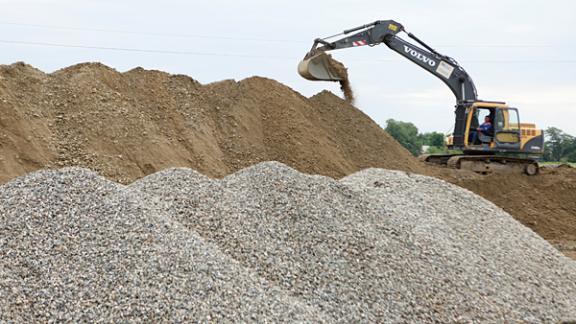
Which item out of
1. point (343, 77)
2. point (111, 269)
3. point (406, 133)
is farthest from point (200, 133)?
point (406, 133)

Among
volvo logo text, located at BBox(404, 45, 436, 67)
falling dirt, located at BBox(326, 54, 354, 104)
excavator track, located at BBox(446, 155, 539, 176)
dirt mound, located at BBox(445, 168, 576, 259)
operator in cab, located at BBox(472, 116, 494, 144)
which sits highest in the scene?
volvo logo text, located at BBox(404, 45, 436, 67)

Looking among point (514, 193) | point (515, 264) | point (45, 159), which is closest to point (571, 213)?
point (514, 193)

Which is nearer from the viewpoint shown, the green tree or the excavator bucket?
the excavator bucket

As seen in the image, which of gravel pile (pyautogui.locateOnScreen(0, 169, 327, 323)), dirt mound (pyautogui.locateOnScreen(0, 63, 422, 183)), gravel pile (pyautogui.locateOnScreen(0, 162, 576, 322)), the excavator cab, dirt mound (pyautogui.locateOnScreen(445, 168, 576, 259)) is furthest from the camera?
the excavator cab

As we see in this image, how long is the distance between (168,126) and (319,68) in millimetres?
5268

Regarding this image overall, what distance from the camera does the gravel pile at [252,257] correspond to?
6039mm

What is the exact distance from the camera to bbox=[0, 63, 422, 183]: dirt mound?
1269 cm

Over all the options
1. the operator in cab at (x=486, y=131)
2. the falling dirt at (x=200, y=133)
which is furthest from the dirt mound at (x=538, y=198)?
the operator in cab at (x=486, y=131)

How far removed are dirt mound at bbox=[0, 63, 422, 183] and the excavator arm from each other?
0.79m

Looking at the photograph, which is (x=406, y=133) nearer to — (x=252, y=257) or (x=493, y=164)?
(x=493, y=164)

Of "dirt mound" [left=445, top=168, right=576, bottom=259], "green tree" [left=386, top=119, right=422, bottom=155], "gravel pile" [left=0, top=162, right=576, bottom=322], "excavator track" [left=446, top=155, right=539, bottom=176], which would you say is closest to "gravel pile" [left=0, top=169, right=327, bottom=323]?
"gravel pile" [left=0, top=162, right=576, bottom=322]

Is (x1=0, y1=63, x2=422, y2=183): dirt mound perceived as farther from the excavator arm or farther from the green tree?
the green tree

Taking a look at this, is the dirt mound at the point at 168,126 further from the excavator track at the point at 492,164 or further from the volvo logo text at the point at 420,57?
the volvo logo text at the point at 420,57

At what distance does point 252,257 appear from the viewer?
282 inches
